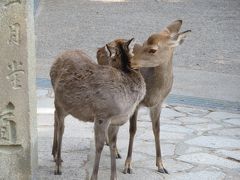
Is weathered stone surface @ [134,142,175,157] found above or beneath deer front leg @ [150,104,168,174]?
beneath

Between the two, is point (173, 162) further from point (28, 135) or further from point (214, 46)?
point (214, 46)

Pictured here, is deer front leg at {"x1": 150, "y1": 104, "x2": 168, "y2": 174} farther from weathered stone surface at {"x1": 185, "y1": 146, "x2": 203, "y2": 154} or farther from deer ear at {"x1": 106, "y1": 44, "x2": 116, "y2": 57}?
deer ear at {"x1": 106, "y1": 44, "x2": 116, "y2": 57}

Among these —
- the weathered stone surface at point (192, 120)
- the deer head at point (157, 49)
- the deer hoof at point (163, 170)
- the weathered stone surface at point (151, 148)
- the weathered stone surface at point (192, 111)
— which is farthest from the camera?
the weathered stone surface at point (192, 111)

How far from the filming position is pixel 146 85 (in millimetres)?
5859

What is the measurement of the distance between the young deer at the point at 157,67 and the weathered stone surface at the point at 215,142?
36.5 inches

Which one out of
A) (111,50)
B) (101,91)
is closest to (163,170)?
(101,91)

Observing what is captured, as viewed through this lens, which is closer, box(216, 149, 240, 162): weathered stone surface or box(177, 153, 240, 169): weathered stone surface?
box(177, 153, 240, 169): weathered stone surface

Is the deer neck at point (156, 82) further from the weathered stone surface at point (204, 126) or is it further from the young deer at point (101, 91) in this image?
the weathered stone surface at point (204, 126)

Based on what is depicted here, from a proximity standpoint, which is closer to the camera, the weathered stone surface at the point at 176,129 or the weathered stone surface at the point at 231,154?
the weathered stone surface at the point at 231,154

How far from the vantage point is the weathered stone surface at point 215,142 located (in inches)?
267

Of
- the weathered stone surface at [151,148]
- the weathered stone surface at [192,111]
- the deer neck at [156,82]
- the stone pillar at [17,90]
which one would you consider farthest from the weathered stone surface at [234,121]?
the stone pillar at [17,90]

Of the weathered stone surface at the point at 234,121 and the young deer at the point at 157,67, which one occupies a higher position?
the young deer at the point at 157,67

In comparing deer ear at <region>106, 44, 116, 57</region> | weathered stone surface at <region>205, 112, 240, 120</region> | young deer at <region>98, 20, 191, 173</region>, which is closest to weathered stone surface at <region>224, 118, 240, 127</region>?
weathered stone surface at <region>205, 112, 240, 120</region>

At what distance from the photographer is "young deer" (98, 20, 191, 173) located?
5.56 m
